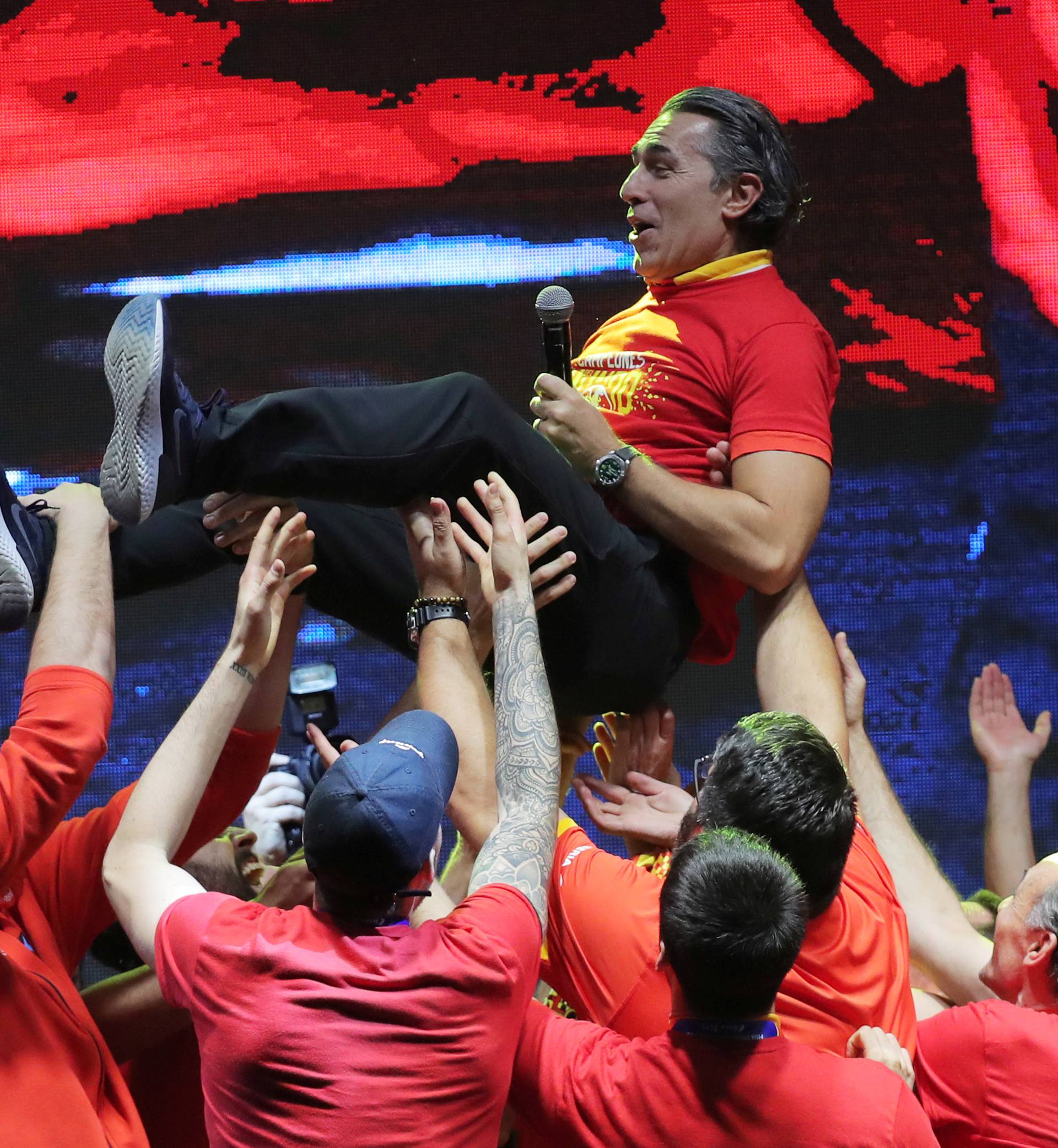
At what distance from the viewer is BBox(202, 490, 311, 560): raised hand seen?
1980 millimetres

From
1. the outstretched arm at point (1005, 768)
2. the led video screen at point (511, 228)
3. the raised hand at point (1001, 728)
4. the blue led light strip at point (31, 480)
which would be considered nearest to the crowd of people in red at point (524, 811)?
the outstretched arm at point (1005, 768)

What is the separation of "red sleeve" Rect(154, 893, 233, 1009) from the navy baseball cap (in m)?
0.14

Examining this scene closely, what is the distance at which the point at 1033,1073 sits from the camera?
1634 millimetres

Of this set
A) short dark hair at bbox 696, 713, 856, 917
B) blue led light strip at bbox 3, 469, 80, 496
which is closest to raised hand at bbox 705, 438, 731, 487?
short dark hair at bbox 696, 713, 856, 917

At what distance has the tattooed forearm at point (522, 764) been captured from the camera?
159cm

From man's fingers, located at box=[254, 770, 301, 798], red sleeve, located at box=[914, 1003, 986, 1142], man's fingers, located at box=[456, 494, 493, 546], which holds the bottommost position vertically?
man's fingers, located at box=[254, 770, 301, 798]

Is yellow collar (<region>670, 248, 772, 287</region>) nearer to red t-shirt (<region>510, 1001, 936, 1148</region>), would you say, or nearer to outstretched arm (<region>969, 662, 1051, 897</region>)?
outstretched arm (<region>969, 662, 1051, 897</region>)

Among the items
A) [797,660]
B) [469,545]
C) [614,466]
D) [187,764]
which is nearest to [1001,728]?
[797,660]

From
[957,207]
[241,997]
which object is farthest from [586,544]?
[957,207]

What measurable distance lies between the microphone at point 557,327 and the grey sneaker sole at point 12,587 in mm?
788

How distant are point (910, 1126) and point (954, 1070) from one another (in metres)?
0.26

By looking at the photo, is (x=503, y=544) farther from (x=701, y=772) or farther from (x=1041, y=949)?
(x=1041, y=949)

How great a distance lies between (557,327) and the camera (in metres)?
2.09

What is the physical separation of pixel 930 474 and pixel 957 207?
0.63m
